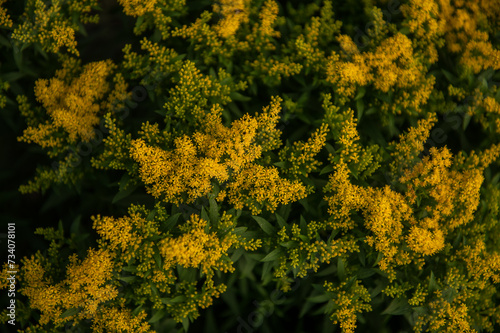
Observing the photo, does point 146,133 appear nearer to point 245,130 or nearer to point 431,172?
point 245,130

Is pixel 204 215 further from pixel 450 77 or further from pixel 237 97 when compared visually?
pixel 450 77

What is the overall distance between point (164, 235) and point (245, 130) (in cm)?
Answer: 123

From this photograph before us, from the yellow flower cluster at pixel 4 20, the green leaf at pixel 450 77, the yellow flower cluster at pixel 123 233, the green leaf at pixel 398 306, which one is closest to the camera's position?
the yellow flower cluster at pixel 123 233

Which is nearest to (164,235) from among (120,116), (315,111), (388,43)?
(120,116)

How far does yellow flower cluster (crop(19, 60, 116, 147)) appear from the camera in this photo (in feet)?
13.4

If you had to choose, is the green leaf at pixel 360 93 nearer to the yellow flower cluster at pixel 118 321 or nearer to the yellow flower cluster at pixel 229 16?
the yellow flower cluster at pixel 229 16

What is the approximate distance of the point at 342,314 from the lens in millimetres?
3920

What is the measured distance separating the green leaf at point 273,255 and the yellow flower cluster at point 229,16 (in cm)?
224

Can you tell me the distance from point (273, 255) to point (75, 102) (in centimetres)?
251

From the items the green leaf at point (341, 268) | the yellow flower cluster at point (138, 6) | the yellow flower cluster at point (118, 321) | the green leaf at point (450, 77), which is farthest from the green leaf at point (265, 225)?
the green leaf at point (450, 77)

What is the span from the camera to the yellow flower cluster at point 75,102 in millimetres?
4090

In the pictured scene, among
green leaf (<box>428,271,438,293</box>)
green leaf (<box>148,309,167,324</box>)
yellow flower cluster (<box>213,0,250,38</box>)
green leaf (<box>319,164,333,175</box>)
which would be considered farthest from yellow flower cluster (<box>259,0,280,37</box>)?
green leaf (<box>148,309,167,324</box>)

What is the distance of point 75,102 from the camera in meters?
4.07

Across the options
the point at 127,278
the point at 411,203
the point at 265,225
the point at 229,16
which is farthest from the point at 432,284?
the point at 229,16
